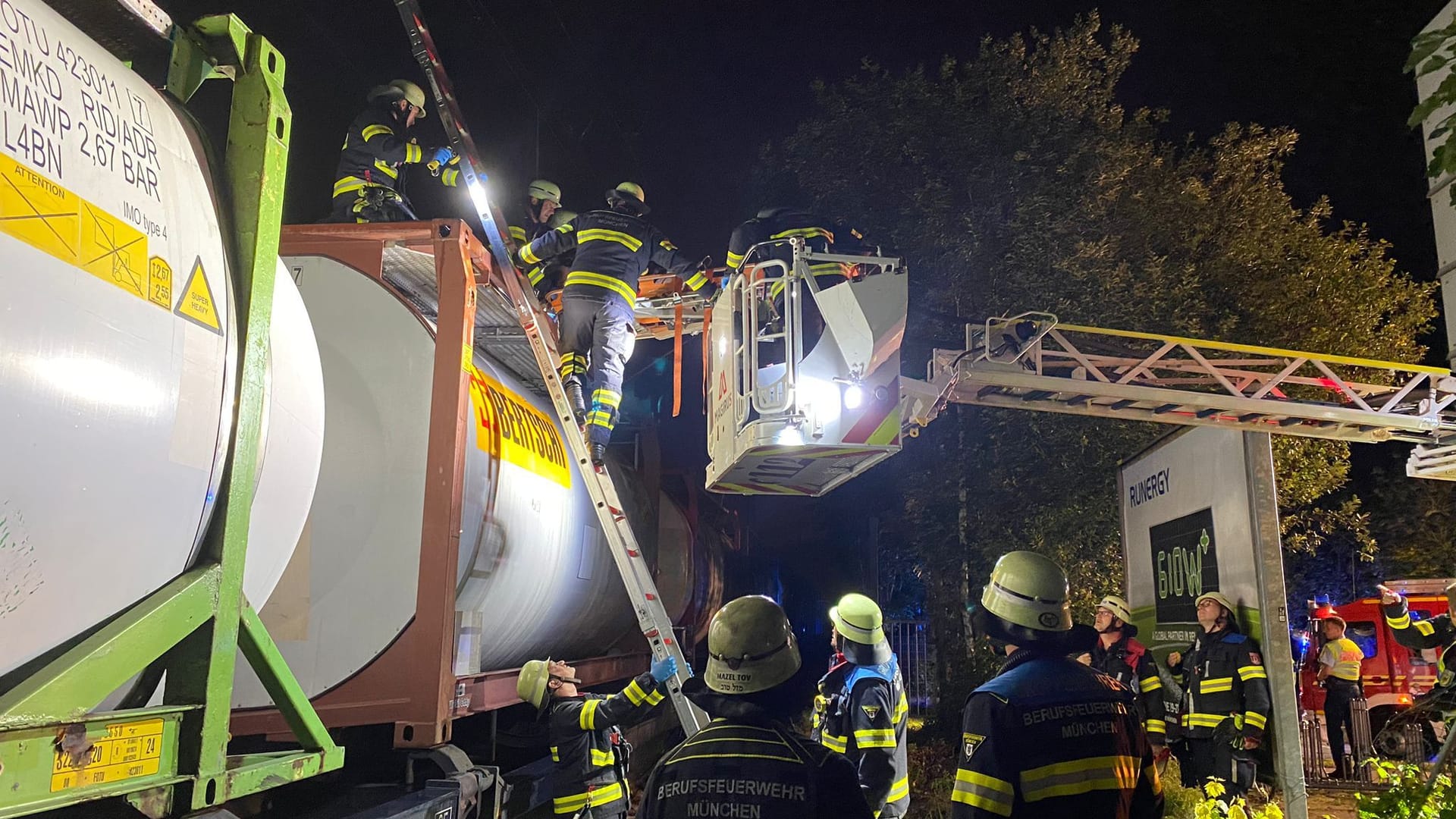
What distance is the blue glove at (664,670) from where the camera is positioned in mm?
5340

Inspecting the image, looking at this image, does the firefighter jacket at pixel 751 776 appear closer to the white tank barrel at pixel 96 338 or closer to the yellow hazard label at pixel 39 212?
the white tank barrel at pixel 96 338

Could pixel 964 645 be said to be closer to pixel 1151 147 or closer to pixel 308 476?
pixel 1151 147

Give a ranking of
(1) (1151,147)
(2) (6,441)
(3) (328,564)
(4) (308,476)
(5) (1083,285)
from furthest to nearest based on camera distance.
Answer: (1) (1151,147)
(5) (1083,285)
(3) (328,564)
(4) (308,476)
(2) (6,441)

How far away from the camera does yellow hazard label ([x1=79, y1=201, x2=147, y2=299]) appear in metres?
2.19

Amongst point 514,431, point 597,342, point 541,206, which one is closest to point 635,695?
point 514,431

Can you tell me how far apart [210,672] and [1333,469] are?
15.7 metres

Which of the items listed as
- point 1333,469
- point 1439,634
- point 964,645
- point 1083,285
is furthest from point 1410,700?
point 1083,285

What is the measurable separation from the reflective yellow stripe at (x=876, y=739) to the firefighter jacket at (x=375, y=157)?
462 centimetres

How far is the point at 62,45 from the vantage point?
2.28m

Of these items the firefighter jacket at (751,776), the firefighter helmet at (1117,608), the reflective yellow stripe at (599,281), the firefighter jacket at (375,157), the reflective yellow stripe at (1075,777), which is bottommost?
the reflective yellow stripe at (1075,777)

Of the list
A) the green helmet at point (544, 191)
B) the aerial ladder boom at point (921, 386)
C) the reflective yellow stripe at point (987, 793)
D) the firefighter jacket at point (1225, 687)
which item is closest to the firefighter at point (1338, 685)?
the aerial ladder boom at point (921, 386)

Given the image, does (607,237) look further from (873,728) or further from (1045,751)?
(1045,751)

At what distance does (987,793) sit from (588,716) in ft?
9.07

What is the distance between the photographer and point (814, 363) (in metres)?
6.83
